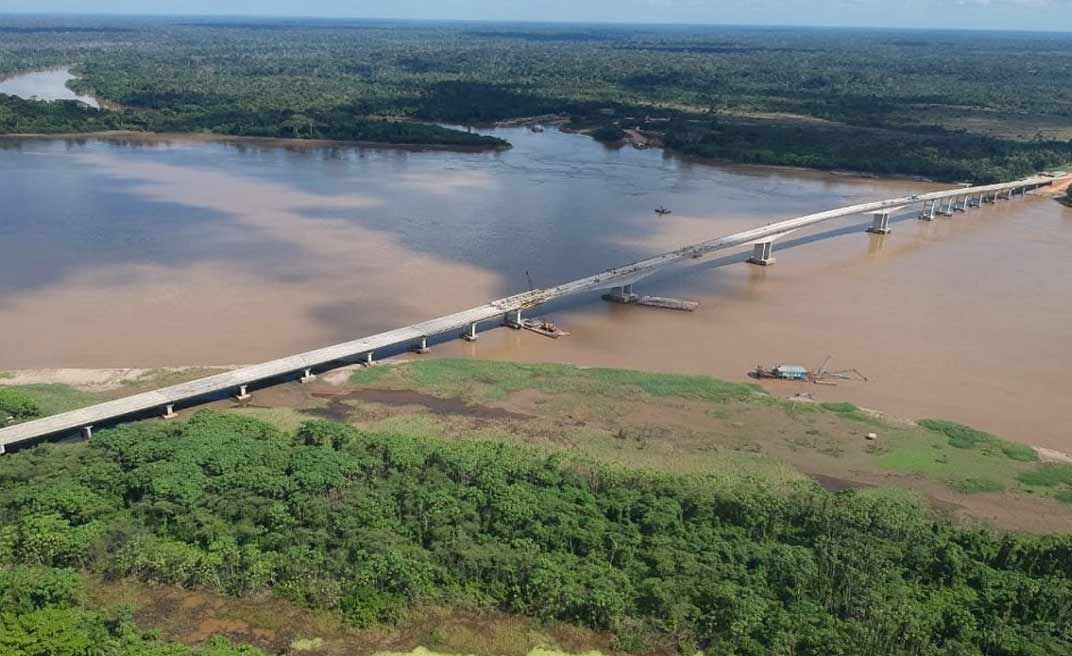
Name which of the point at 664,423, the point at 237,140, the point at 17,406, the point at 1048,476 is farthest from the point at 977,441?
the point at 237,140

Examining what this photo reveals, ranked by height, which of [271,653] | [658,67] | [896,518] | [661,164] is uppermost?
[658,67]

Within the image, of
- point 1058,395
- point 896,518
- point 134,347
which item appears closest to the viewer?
point 896,518

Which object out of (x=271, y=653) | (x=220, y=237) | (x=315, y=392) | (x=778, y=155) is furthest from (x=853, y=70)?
(x=271, y=653)

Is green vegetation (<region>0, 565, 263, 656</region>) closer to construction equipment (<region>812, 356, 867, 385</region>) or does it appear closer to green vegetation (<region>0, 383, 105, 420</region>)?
green vegetation (<region>0, 383, 105, 420</region>)

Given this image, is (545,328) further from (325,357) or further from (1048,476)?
(1048,476)

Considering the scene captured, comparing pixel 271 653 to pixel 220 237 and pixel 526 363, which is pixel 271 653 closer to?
pixel 526 363
